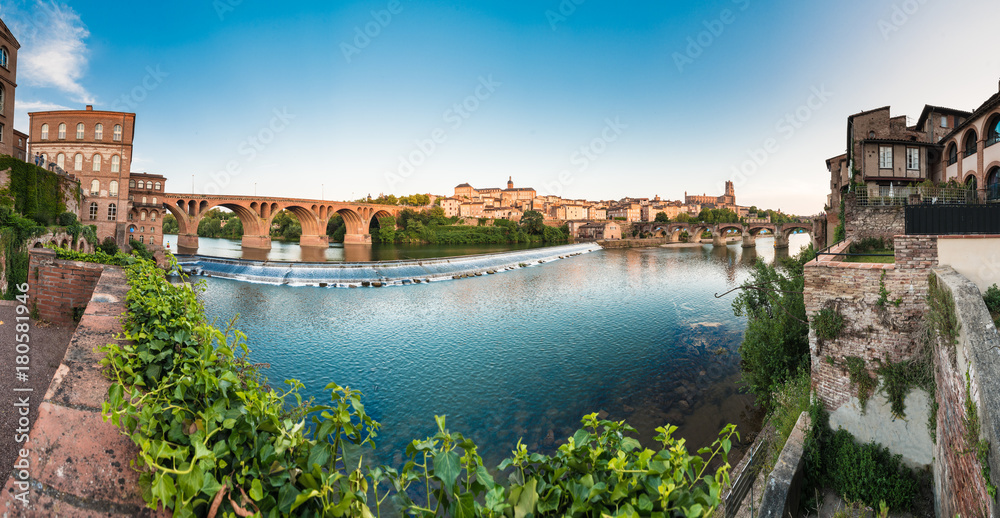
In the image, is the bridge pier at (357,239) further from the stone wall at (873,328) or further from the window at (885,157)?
the stone wall at (873,328)

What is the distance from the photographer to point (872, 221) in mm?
13484

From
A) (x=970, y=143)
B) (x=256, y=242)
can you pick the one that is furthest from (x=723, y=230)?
(x=256, y=242)

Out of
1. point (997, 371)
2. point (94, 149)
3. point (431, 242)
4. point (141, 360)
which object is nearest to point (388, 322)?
point (141, 360)

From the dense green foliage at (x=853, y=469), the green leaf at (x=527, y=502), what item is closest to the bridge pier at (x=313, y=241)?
the dense green foliage at (x=853, y=469)

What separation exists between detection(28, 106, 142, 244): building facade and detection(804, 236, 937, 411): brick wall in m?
40.4

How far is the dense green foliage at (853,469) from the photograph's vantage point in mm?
5711

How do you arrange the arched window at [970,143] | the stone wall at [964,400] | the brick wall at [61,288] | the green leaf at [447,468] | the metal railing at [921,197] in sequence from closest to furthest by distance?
the green leaf at [447,468]
the stone wall at [964,400]
the brick wall at [61,288]
the metal railing at [921,197]
the arched window at [970,143]

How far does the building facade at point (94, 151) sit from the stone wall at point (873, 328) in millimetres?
40395

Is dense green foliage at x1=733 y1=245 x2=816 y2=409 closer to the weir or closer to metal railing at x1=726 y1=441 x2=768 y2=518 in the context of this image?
metal railing at x1=726 y1=441 x2=768 y2=518

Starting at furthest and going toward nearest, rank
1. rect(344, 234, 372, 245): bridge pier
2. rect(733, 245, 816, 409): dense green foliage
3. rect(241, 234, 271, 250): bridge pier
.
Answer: rect(344, 234, 372, 245): bridge pier
rect(241, 234, 271, 250): bridge pier
rect(733, 245, 816, 409): dense green foliage

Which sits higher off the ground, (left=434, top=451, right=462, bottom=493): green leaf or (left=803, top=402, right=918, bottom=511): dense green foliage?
(left=434, top=451, right=462, bottom=493): green leaf

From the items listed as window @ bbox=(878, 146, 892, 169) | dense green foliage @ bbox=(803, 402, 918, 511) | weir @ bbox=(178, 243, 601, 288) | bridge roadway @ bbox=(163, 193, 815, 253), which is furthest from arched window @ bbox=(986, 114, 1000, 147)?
bridge roadway @ bbox=(163, 193, 815, 253)

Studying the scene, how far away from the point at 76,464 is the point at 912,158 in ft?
102

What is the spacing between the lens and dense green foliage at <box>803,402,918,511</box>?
18.7ft
